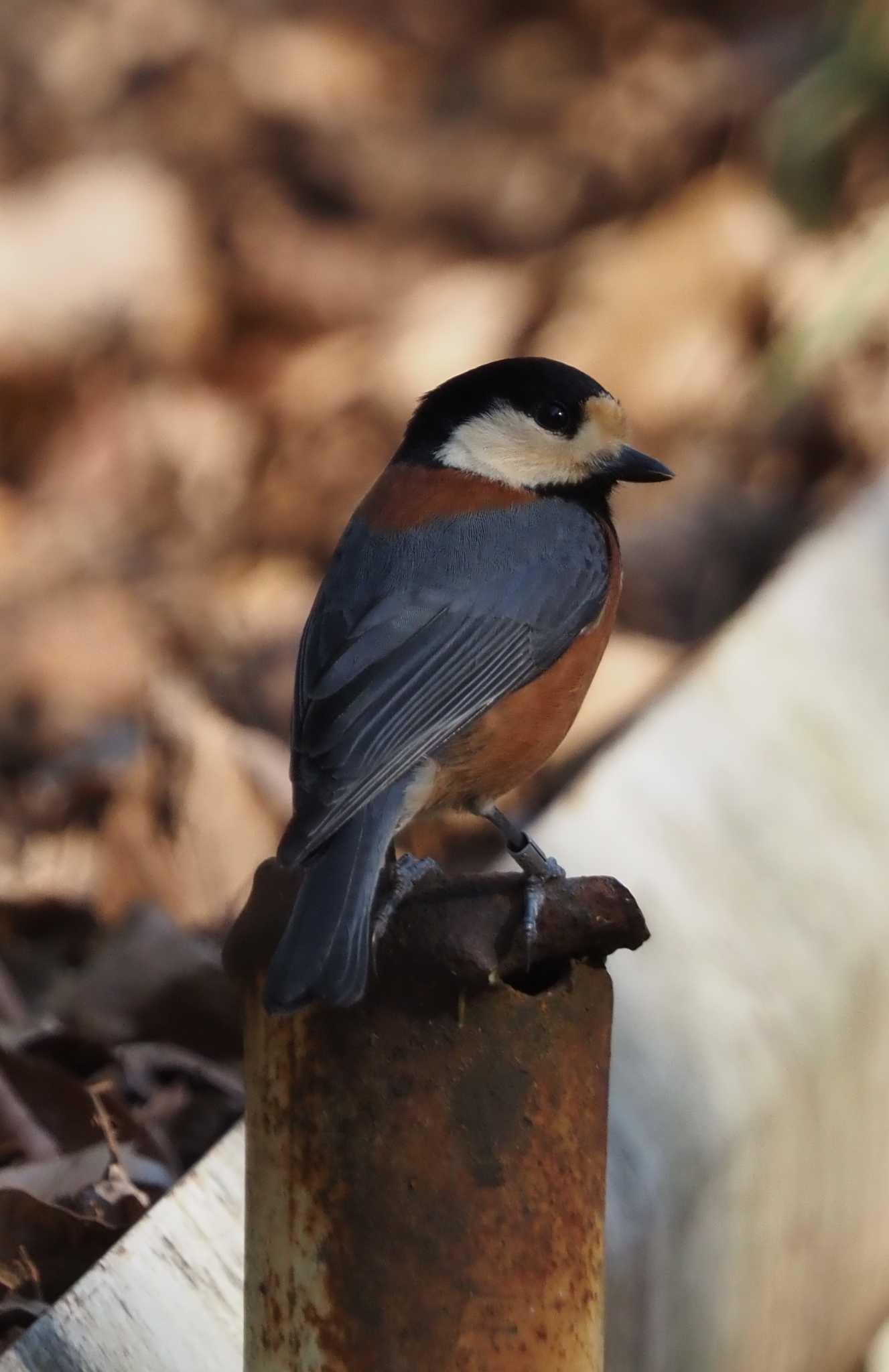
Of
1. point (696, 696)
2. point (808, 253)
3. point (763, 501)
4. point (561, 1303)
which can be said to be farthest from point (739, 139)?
point (561, 1303)

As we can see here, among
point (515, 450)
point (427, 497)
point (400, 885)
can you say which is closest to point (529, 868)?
Answer: point (400, 885)

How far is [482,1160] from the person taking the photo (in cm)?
196

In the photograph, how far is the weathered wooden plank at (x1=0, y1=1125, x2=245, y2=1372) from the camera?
2.27 metres

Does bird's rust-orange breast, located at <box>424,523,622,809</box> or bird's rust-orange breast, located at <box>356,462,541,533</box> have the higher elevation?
bird's rust-orange breast, located at <box>356,462,541,533</box>

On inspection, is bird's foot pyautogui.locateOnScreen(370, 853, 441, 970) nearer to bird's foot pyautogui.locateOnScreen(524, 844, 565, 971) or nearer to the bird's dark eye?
bird's foot pyautogui.locateOnScreen(524, 844, 565, 971)

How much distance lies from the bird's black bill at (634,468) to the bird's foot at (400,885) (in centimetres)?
79

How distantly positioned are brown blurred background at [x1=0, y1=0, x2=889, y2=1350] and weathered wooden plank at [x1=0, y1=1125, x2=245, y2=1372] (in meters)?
0.63

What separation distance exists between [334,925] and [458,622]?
793 millimetres

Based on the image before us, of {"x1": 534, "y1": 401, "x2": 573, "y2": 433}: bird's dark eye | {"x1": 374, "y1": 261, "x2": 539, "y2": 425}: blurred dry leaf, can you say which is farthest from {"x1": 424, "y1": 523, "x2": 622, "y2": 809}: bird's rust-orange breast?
{"x1": 374, "y1": 261, "x2": 539, "y2": 425}: blurred dry leaf

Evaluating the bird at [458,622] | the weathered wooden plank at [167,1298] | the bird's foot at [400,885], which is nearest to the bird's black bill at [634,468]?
the bird at [458,622]

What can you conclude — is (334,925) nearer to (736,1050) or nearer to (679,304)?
(736,1050)

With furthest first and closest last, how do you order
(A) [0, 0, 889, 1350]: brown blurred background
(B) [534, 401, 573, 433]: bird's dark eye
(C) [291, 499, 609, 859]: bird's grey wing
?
(A) [0, 0, 889, 1350]: brown blurred background → (B) [534, 401, 573, 433]: bird's dark eye → (C) [291, 499, 609, 859]: bird's grey wing

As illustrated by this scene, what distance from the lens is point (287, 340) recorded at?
5.96 m

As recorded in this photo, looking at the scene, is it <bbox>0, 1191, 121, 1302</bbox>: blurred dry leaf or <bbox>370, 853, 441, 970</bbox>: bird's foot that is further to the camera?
<bbox>0, 1191, 121, 1302</bbox>: blurred dry leaf
